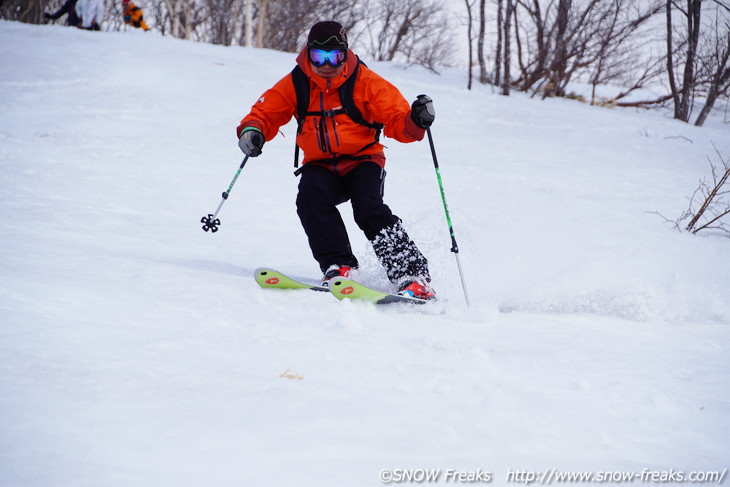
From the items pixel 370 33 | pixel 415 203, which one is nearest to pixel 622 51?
pixel 415 203

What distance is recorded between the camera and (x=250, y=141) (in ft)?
10.6

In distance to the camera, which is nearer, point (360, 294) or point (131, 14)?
point (360, 294)

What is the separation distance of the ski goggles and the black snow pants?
0.58 metres

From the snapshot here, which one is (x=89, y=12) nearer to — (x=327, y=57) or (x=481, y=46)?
(x=481, y=46)

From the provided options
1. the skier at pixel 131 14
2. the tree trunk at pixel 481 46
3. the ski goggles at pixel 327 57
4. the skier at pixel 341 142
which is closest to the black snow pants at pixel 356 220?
the skier at pixel 341 142

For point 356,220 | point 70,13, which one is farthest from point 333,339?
point 70,13

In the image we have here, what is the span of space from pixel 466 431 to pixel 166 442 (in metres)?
0.74

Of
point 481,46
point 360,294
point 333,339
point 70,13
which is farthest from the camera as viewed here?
point 70,13

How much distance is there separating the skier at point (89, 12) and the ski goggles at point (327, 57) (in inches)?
587

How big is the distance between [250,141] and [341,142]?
0.51 metres

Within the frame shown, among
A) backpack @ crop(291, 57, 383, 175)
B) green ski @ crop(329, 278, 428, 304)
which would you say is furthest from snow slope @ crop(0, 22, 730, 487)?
Answer: backpack @ crop(291, 57, 383, 175)

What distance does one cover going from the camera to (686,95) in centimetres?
1063

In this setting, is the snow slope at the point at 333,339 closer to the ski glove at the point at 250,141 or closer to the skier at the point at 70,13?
the ski glove at the point at 250,141

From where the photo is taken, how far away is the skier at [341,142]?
3072 millimetres
